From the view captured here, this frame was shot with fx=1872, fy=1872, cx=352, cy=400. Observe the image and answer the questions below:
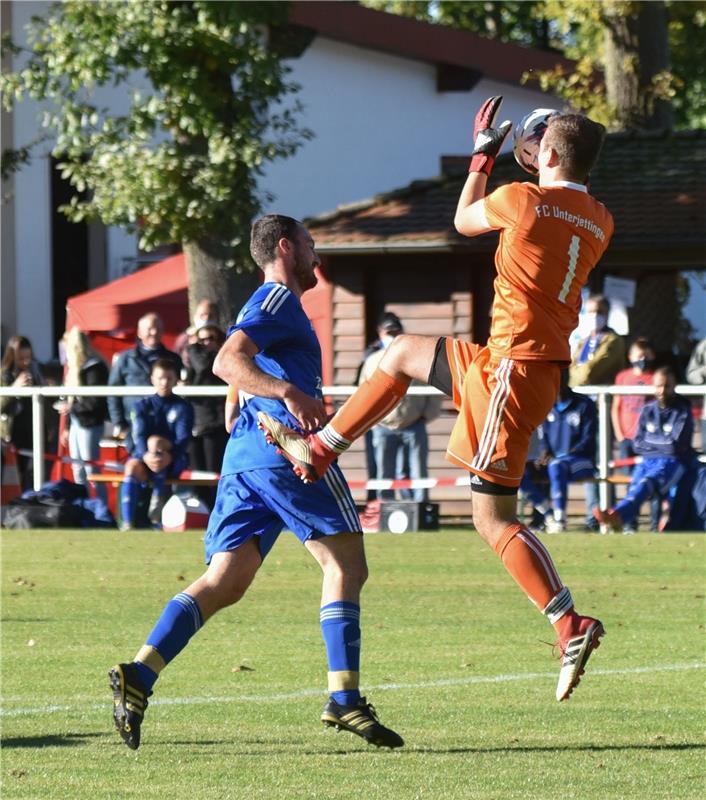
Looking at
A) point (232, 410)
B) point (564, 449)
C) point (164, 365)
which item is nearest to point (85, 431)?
point (164, 365)

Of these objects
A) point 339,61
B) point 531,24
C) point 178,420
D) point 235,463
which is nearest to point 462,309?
point 178,420

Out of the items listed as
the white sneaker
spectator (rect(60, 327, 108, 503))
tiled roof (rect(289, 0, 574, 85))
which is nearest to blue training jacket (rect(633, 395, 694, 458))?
spectator (rect(60, 327, 108, 503))

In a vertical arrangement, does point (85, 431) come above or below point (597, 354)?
below

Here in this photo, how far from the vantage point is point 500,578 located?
1382 centimetres

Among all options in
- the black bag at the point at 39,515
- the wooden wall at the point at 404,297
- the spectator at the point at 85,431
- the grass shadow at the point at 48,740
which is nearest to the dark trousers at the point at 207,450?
the spectator at the point at 85,431

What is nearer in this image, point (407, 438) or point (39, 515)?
point (39, 515)

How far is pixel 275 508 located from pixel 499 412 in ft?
3.28

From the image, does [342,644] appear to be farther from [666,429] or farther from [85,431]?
[85,431]

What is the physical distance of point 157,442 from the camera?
17.8 m

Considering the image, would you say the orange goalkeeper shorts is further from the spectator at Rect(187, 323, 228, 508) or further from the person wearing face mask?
the person wearing face mask

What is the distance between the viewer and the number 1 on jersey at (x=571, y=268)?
7508 mm

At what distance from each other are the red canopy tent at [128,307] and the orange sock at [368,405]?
15890mm

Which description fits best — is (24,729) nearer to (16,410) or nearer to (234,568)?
(234,568)

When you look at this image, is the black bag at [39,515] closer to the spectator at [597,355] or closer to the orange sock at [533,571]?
the spectator at [597,355]
